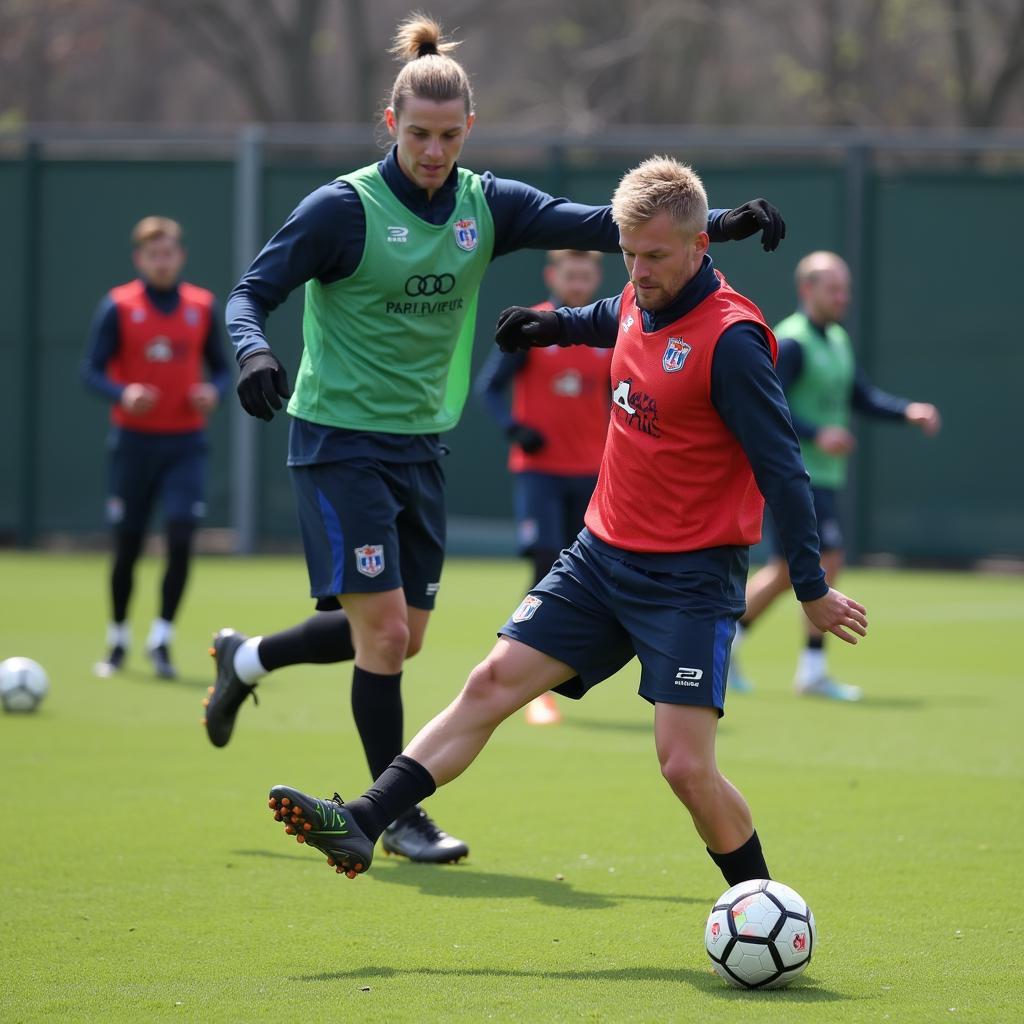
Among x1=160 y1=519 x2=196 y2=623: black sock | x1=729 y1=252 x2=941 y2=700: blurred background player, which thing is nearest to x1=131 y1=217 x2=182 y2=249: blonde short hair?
x1=160 y1=519 x2=196 y2=623: black sock

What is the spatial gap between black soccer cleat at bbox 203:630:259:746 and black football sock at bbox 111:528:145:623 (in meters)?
3.72

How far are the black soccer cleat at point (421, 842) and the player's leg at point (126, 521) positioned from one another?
15.2 feet

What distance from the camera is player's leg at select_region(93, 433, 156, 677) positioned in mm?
10438

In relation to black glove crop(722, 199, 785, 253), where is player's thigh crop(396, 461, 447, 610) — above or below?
below

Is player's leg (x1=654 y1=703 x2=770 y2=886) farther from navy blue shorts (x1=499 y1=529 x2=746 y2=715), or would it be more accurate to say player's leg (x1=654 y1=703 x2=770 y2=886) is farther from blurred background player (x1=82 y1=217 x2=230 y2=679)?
blurred background player (x1=82 y1=217 x2=230 y2=679)

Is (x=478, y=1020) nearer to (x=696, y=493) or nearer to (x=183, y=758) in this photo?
(x=696, y=493)

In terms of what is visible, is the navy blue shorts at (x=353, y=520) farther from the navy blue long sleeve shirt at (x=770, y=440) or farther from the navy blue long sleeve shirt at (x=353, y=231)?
the navy blue long sleeve shirt at (x=770, y=440)

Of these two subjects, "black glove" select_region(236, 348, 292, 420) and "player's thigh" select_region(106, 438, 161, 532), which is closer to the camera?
"black glove" select_region(236, 348, 292, 420)

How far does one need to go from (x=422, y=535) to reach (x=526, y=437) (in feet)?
11.1

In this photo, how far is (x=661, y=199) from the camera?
4621 millimetres

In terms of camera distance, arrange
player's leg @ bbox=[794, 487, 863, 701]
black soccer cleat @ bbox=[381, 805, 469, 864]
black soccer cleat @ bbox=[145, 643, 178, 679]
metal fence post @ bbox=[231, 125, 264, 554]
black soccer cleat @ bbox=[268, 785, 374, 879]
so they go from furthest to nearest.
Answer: metal fence post @ bbox=[231, 125, 264, 554], black soccer cleat @ bbox=[145, 643, 178, 679], player's leg @ bbox=[794, 487, 863, 701], black soccer cleat @ bbox=[381, 805, 469, 864], black soccer cleat @ bbox=[268, 785, 374, 879]

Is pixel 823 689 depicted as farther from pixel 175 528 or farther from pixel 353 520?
pixel 353 520

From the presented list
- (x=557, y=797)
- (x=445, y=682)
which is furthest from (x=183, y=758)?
(x=445, y=682)

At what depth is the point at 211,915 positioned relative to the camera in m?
5.22
